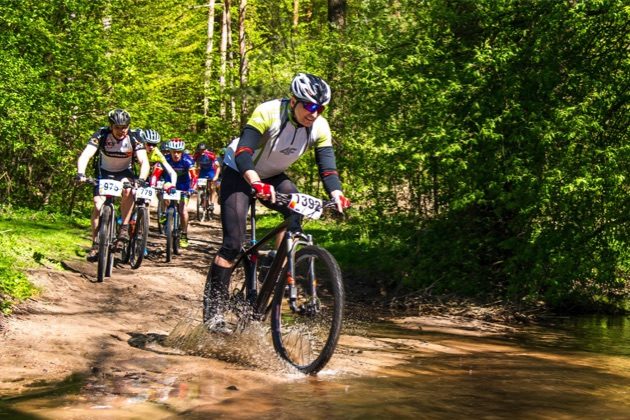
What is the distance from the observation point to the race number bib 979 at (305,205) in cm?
595

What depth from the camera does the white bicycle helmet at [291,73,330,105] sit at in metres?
6.04

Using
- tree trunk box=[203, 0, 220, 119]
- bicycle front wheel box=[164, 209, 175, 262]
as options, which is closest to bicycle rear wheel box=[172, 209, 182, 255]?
bicycle front wheel box=[164, 209, 175, 262]

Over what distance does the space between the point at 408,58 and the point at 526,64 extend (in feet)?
5.63

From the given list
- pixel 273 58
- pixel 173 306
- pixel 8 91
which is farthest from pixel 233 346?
pixel 273 58

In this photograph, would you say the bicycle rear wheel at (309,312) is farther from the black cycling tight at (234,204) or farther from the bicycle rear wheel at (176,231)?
the bicycle rear wheel at (176,231)

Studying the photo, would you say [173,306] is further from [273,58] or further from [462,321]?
[273,58]

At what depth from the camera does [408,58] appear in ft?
40.8

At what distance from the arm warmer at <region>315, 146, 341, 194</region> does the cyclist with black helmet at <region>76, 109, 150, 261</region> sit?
15.5 feet

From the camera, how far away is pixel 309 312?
5762 mm

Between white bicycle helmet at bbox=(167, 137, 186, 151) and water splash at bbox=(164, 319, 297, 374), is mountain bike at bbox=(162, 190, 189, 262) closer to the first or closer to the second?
white bicycle helmet at bbox=(167, 137, 186, 151)

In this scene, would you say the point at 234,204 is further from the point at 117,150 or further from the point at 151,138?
the point at 151,138

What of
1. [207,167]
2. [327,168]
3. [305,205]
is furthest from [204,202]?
[305,205]

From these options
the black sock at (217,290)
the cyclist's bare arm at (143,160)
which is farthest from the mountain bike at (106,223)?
the black sock at (217,290)

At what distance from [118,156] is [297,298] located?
5962 mm
